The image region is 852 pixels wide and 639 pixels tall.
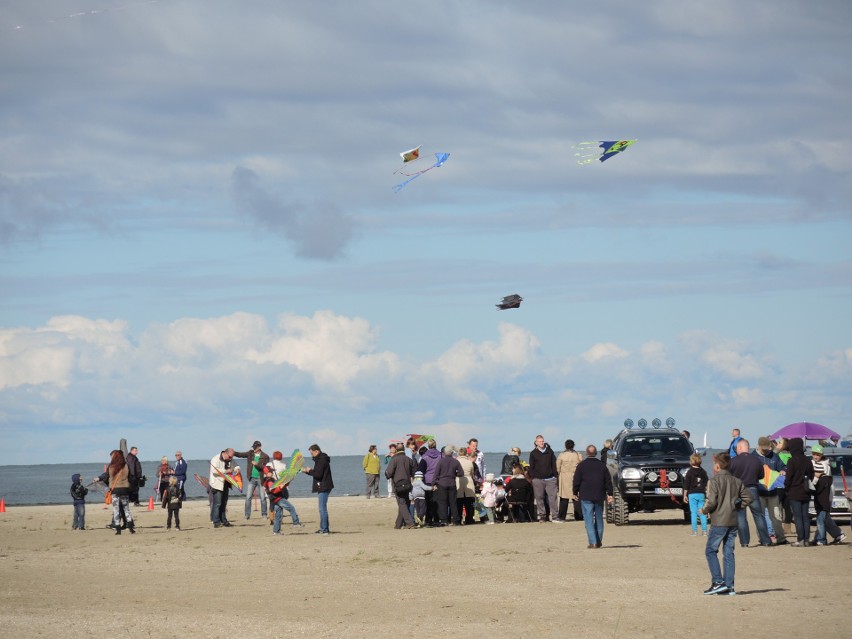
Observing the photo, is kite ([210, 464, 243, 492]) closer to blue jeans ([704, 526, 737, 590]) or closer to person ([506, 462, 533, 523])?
person ([506, 462, 533, 523])

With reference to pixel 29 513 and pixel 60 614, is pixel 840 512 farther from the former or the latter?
pixel 29 513

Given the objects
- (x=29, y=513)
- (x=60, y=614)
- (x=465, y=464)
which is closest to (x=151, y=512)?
(x=29, y=513)

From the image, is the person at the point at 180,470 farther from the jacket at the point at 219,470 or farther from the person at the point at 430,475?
the person at the point at 430,475

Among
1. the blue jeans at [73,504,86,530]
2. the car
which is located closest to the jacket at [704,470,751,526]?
the car

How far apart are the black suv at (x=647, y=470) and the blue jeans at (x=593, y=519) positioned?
14.8 feet

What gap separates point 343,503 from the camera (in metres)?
40.0

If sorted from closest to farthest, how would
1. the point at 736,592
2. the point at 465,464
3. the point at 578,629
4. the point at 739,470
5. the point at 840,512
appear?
the point at 578,629 < the point at 736,592 < the point at 739,470 < the point at 840,512 < the point at 465,464

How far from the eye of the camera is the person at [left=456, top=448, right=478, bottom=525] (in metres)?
27.4

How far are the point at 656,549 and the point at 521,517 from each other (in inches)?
304

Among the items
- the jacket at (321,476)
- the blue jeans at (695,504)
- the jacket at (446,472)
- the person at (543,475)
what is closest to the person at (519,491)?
the person at (543,475)

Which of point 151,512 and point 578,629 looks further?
point 151,512

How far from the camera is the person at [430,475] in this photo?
Result: 2686 cm

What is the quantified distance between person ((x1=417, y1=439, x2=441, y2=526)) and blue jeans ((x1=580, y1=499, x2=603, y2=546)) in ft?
21.0

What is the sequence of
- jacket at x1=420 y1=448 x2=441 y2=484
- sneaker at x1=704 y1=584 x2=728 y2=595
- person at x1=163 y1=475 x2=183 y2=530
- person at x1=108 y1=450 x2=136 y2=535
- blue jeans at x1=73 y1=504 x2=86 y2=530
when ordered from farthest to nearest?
blue jeans at x1=73 y1=504 x2=86 y2=530
person at x1=163 y1=475 x2=183 y2=530
jacket at x1=420 y1=448 x2=441 y2=484
person at x1=108 y1=450 x2=136 y2=535
sneaker at x1=704 y1=584 x2=728 y2=595
